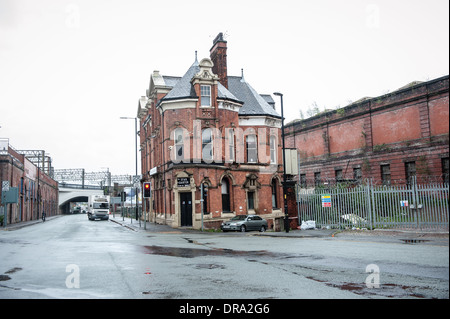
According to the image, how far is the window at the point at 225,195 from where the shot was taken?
34.5 m

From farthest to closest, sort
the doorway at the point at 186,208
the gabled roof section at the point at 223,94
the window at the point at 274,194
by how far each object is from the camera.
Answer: the window at the point at 274,194
the gabled roof section at the point at 223,94
the doorway at the point at 186,208

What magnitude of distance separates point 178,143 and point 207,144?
7.79ft

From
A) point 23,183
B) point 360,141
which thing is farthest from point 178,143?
point 23,183

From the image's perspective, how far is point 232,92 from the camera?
39250 millimetres

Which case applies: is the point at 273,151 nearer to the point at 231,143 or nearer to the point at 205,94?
the point at 231,143

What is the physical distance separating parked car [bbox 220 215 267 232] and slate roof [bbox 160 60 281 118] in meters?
10.5

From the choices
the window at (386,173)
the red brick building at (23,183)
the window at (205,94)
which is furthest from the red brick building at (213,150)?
the red brick building at (23,183)

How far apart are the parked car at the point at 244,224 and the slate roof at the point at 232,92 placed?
414 inches

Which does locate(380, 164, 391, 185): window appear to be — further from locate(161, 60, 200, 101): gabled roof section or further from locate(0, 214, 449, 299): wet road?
locate(0, 214, 449, 299): wet road

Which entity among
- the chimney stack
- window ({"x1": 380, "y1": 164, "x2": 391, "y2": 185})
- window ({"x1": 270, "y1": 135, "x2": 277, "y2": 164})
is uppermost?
the chimney stack

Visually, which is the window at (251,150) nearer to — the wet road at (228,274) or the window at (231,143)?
the window at (231,143)

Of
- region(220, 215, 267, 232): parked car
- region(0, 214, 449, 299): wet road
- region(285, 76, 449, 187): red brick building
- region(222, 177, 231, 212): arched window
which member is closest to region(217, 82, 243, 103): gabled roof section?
region(222, 177, 231, 212): arched window

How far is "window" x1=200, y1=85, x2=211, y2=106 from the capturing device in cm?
3394
